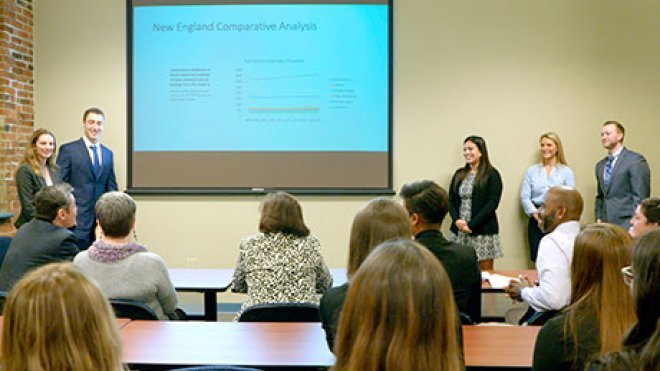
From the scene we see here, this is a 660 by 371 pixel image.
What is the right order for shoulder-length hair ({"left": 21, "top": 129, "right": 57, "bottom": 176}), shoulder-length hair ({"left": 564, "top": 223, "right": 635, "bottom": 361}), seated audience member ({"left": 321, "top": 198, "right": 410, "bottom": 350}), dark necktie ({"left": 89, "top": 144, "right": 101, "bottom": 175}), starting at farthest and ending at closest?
dark necktie ({"left": 89, "top": 144, "right": 101, "bottom": 175}), shoulder-length hair ({"left": 21, "top": 129, "right": 57, "bottom": 176}), seated audience member ({"left": 321, "top": 198, "right": 410, "bottom": 350}), shoulder-length hair ({"left": 564, "top": 223, "right": 635, "bottom": 361})

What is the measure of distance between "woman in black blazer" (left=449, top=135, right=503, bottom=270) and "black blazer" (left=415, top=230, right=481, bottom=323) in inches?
119

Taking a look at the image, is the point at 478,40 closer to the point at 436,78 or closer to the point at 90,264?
the point at 436,78

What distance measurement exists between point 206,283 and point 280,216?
0.88m

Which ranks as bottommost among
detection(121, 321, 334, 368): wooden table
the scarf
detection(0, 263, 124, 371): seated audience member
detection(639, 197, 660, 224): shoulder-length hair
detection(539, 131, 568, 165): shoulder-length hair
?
detection(121, 321, 334, 368): wooden table

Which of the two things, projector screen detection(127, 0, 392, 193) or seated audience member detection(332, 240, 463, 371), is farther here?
projector screen detection(127, 0, 392, 193)

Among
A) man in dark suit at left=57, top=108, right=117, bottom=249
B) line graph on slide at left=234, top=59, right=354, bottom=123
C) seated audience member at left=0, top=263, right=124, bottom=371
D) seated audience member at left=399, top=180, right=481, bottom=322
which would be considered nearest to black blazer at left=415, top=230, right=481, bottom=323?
seated audience member at left=399, top=180, right=481, bottom=322

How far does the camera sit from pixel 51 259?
3744 millimetres

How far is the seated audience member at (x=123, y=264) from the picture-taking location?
3354 millimetres

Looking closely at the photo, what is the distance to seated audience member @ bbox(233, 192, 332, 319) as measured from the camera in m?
3.68

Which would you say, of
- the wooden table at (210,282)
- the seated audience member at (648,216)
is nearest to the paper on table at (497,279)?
the wooden table at (210,282)

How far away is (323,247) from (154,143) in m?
1.83

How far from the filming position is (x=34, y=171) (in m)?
5.80

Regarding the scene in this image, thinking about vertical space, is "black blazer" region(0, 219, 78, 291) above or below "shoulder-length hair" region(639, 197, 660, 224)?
below

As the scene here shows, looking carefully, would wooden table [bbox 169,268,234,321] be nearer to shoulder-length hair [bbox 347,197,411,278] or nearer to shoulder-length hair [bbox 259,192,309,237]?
shoulder-length hair [bbox 259,192,309,237]
